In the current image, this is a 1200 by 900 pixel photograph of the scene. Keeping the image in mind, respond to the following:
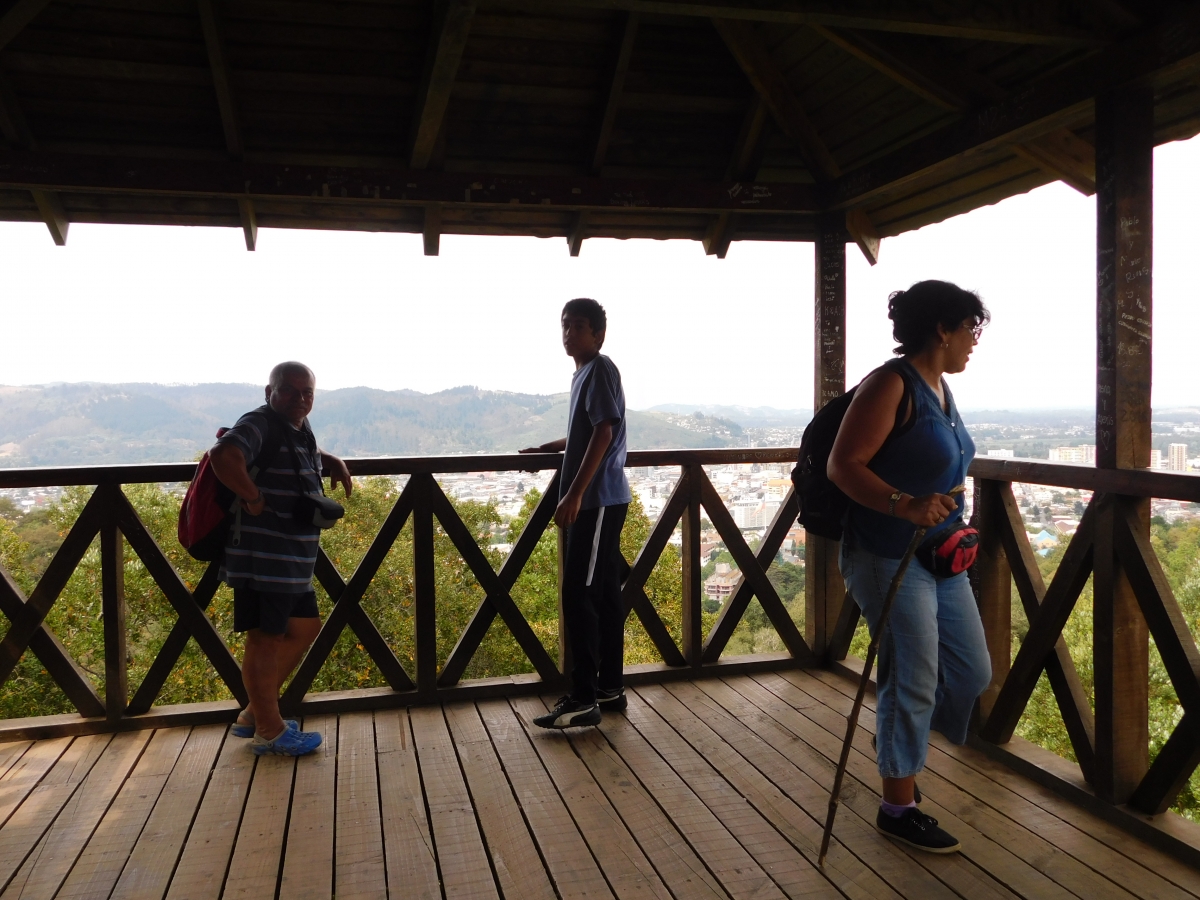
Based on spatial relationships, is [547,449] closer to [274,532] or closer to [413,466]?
[413,466]

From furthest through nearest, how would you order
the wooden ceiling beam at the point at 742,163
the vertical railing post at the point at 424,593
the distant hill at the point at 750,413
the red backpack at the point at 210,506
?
the distant hill at the point at 750,413 < the wooden ceiling beam at the point at 742,163 < the vertical railing post at the point at 424,593 < the red backpack at the point at 210,506

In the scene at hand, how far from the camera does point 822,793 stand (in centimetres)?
271

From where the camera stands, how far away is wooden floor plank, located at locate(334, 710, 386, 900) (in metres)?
2.21

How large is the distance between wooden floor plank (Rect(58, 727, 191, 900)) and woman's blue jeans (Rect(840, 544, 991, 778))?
199 cm

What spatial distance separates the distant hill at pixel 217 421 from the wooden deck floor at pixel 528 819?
37.5 metres

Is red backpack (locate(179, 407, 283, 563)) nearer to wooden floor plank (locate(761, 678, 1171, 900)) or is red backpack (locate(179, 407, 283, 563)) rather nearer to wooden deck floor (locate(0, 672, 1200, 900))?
wooden deck floor (locate(0, 672, 1200, 900))

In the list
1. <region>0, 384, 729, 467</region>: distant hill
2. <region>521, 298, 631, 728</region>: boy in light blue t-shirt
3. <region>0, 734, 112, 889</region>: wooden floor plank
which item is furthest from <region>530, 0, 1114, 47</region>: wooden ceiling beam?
<region>0, 384, 729, 467</region>: distant hill

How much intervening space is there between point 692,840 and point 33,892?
5.42ft

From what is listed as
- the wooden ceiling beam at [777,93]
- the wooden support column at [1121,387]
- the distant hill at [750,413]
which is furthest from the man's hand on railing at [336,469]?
the distant hill at [750,413]

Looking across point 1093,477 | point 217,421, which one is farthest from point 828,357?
point 217,421

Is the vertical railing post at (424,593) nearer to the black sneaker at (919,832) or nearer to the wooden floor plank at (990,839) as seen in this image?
the wooden floor plank at (990,839)

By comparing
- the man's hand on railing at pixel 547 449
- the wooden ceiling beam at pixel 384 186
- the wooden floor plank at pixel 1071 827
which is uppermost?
the wooden ceiling beam at pixel 384 186

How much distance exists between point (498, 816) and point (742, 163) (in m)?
2.91

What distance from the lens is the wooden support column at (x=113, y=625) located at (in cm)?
338
